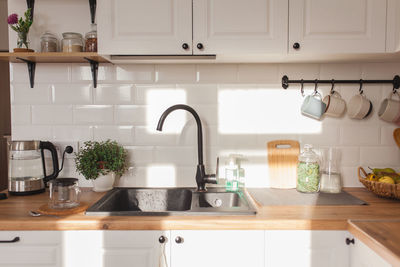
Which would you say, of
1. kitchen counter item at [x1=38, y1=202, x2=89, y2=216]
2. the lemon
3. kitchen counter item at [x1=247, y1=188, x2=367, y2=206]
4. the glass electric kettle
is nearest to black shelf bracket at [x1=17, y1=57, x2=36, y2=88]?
the glass electric kettle

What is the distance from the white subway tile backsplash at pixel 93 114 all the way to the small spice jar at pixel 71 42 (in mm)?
348

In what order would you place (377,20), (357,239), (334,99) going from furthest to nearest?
1. (334,99)
2. (377,20)
3. (357,239)

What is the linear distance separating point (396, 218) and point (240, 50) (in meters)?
1.00

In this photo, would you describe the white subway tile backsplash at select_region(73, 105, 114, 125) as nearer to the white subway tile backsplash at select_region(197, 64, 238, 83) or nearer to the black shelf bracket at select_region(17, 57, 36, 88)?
the black shelf bracket at select_region(17, 57, 36, 88)

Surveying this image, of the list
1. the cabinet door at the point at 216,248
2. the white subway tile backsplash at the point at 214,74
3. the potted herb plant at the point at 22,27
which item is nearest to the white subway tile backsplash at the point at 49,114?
the potted herb plant at the point at 22,27

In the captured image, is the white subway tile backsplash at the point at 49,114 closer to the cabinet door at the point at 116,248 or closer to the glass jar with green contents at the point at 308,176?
the cabinet door at the point at 116,248

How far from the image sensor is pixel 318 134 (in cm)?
200

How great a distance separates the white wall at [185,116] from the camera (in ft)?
6.51

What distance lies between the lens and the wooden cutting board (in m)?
1.95

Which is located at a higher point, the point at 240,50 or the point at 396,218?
the point at 240,50

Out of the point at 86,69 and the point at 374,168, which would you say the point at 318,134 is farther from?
the point at 86,69

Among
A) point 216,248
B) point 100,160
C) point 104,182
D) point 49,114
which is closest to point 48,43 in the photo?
point 49,114

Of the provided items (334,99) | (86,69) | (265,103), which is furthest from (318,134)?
(86,69)

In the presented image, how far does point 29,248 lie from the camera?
1414 mm
